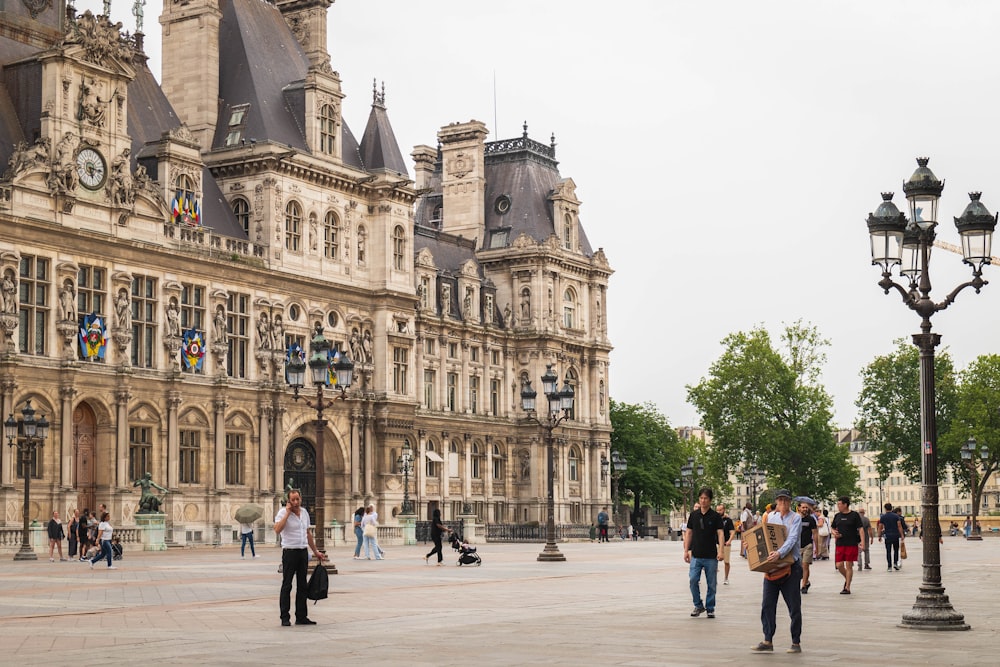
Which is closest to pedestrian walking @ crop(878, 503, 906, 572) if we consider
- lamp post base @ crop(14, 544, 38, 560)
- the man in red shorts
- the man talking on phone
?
the man in red shorts

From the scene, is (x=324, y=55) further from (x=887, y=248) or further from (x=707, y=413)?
(x=887, y=248)

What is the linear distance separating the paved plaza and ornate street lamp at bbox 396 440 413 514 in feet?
103

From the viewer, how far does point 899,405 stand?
108188 mm

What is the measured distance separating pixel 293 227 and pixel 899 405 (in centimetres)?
5851

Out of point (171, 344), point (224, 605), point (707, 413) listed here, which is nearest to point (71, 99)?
point (171, 344)

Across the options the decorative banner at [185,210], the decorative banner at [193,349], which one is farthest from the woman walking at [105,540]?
the decorative banner at [185,210]

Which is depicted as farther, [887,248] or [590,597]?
[590,597]

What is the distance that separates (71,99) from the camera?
53.6 m

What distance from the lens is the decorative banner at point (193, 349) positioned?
191ft

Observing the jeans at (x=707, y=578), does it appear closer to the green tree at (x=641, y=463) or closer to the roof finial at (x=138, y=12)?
the roof finial at (x=138, y=12)

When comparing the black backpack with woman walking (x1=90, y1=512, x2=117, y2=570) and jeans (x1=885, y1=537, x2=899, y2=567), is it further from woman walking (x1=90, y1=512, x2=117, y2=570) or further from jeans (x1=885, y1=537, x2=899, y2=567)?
jeans (x1=885, y1=537, x2=899, y2=567)

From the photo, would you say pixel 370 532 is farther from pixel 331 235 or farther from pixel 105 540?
pixel 331 235

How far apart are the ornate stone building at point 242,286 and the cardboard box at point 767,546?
38224 millimetres

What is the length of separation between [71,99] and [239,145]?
1130 cm
